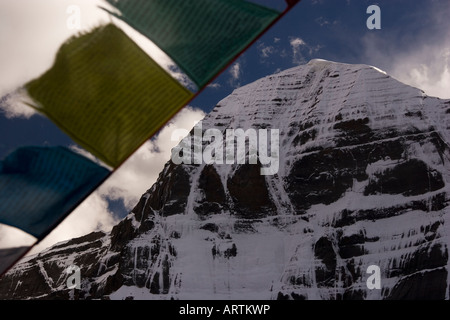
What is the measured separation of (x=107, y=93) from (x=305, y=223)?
389 ft

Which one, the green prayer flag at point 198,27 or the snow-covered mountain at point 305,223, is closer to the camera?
the green prayer flag at point 198,27

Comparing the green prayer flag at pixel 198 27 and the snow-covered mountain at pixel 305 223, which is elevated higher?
the snow-covered mountain at pixel 305 223

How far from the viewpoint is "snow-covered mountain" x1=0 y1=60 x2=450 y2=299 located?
355 feet

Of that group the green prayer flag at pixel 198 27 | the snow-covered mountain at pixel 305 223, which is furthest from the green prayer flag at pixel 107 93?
the snow-covered mountain at pixel 305 223

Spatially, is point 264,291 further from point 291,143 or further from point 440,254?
point 291,143

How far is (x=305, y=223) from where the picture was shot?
12219 centimetres

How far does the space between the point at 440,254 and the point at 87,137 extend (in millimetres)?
101368

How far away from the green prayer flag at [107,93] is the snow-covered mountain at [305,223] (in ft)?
312

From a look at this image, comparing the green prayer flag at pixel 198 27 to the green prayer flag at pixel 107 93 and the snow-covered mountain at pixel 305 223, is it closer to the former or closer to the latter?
the green prayer flag at pixel 107 93

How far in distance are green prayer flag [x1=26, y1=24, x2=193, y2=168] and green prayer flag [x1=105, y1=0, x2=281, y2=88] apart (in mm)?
161

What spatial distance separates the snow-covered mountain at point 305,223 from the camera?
108m

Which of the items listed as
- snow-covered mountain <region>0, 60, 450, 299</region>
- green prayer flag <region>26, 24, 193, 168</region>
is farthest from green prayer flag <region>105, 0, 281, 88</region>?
snow-covered mountain <region>0, 60, 450, 299</region>

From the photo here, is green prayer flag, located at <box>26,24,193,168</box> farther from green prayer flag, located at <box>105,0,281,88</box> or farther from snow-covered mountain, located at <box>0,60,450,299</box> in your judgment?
snow-covered mountain, located at <box>0,60,450,299</box>

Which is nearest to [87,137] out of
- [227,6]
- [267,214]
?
[227,6]
